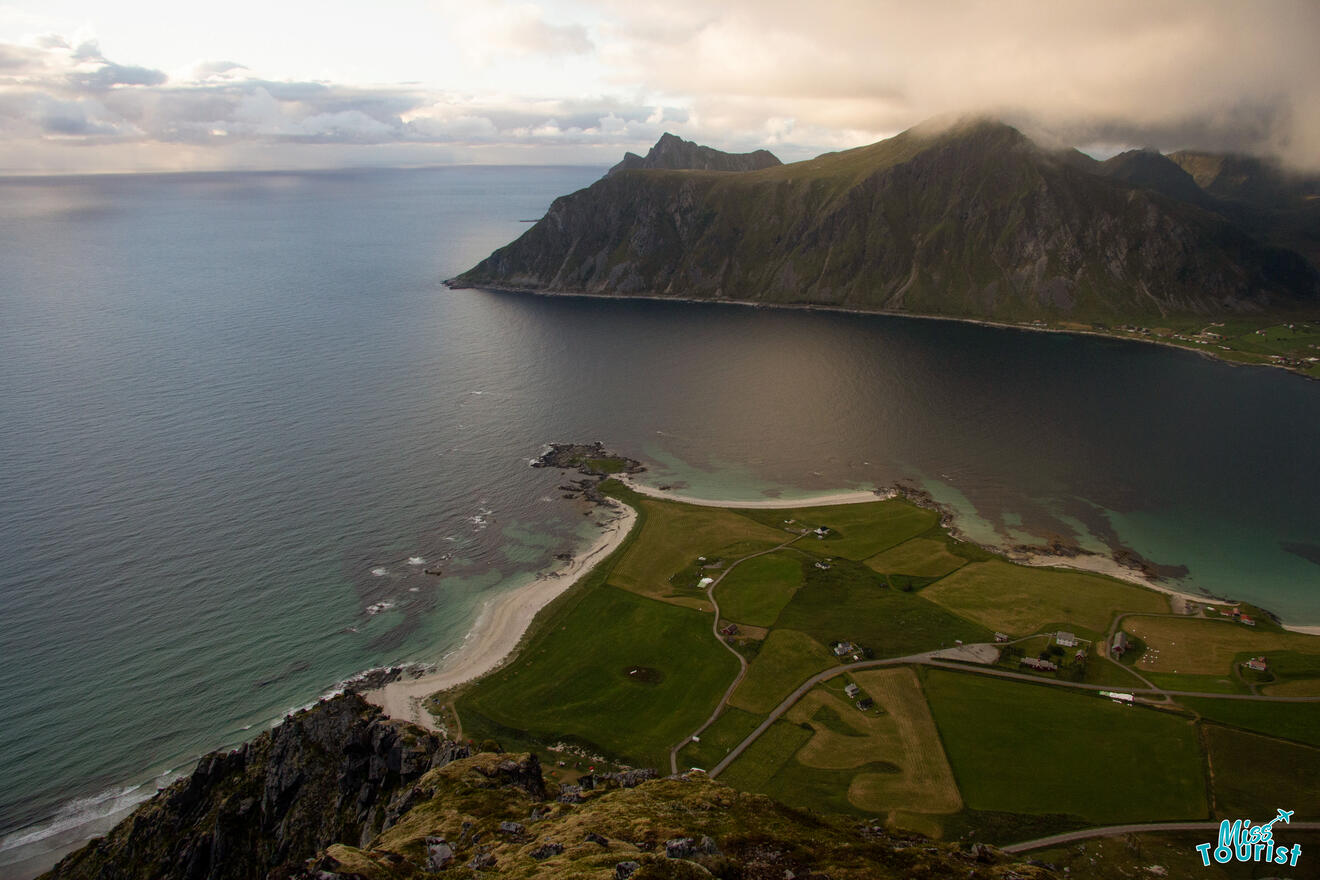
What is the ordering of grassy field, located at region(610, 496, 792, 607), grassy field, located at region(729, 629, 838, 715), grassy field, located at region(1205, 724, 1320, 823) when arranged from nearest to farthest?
grassy field, located at region(1205, 724, 1320, 823) < grassy field, located at region(729, 629, 838, 715) < grassy field, located at region(610, 496, 792, 607)

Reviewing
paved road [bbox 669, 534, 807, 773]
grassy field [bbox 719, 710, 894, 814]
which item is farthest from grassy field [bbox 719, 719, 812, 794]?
paved road [bbox 669, 534, 807, 773]

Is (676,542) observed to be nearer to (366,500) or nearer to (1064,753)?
(366,500)

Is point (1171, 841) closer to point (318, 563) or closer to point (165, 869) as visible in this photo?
point (165, 869)

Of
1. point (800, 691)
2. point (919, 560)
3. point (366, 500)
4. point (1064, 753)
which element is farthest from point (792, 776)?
point (366, 500)

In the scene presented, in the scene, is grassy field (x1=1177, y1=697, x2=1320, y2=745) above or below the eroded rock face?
above

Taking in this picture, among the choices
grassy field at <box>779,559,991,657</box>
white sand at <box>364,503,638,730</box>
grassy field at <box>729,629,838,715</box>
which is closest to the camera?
grassy field at <box>729,629,838,715</box>

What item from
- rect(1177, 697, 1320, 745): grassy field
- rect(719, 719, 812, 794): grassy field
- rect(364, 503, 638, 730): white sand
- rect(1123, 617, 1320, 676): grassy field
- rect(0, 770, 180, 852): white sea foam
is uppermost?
rect(1123, 617, 1320, 676): grassy field

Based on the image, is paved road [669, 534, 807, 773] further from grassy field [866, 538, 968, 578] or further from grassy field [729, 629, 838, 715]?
grassy field [866, 538, 968, 578]

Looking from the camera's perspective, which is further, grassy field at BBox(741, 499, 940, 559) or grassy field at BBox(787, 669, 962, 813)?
grassy field at BBox(741, 499, 940, 559)
